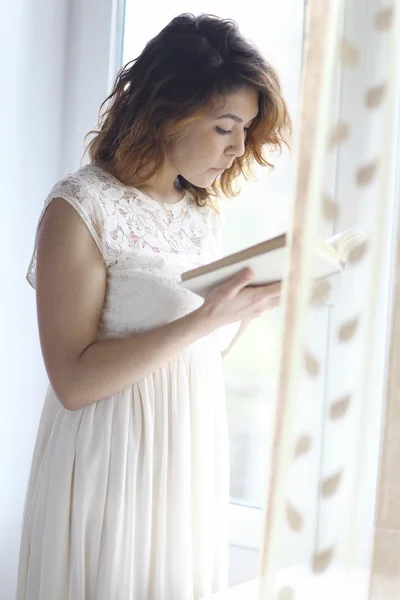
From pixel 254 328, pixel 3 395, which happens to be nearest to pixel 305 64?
pixel 254 328

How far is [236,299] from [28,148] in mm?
811

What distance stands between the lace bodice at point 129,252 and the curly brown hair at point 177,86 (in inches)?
2.1

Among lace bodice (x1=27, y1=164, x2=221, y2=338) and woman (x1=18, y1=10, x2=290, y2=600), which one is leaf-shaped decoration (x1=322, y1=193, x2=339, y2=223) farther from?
lace bodice (x1=27, y1=164, x2=221, y2=338)

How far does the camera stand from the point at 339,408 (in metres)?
0.67

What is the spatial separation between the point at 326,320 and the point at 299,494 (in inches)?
5.7

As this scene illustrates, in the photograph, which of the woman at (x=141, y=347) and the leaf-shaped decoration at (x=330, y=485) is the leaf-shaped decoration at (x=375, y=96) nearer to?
the leaf-shaped decoration at (x=330, y=485)

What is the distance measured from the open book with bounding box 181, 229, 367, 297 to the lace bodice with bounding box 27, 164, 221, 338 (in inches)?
5.1

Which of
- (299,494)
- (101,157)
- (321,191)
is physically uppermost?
(101,157)

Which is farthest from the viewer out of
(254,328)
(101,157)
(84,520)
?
(254,328)

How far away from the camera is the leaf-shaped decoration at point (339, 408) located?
0.66 meters

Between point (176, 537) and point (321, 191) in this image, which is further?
point (176, 537)

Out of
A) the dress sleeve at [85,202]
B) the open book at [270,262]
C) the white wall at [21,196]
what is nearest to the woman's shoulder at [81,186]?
the dress sleeve at [85,202]

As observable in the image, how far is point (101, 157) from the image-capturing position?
1.40 metres

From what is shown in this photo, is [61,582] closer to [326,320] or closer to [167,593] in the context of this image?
[167,593]
